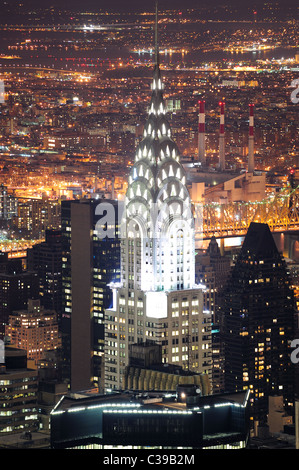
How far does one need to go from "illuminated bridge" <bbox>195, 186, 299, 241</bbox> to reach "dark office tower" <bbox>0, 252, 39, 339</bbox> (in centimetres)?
599

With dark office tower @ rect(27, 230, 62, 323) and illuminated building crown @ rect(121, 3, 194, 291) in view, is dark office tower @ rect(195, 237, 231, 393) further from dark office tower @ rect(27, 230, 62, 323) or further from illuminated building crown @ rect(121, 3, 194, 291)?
dark office tower @ rect(27, 230, 62, 323)

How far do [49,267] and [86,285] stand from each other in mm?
5255

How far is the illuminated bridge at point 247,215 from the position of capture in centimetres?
5872

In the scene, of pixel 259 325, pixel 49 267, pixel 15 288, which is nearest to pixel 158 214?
pixel 259 325

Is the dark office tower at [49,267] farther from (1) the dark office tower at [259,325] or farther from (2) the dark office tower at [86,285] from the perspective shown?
(1) the dark office tower at [259,325]

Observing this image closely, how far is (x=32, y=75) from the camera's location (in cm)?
6119

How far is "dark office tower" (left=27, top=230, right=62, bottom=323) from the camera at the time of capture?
48625 millimetres

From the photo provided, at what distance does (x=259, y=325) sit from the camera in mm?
42219
